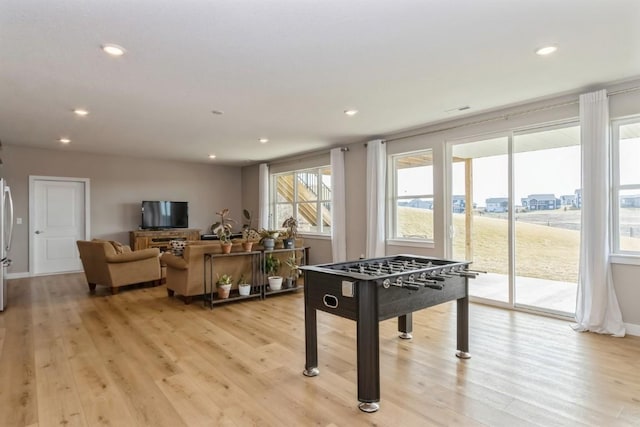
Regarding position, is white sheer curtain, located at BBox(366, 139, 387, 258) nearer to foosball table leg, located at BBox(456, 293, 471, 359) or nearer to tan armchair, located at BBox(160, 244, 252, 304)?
tan armchair, located at BBox(160, 244, 252, 304)

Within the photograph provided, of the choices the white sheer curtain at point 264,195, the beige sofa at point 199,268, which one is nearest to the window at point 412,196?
the beige sofa at point 199,268

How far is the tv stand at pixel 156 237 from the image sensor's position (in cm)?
762

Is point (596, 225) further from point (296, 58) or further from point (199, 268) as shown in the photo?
point (199, 268)

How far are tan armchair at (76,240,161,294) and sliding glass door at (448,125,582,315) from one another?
15.3ft

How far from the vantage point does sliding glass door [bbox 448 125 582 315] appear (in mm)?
4227

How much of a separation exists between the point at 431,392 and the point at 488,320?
78.4 inches

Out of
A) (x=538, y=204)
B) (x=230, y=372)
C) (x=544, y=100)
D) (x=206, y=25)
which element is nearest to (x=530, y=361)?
(x=538, y=204)

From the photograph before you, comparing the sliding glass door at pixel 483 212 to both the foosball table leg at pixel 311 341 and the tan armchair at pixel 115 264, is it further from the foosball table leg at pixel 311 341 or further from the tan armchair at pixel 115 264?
the tan armchair at pixel 115 264

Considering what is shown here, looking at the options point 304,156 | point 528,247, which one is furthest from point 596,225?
point 304,156

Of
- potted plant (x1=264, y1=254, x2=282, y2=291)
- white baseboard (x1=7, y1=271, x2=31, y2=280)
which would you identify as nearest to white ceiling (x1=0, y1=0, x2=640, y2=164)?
potted plant (x1=264, y1=254, x2=282, y2=291)

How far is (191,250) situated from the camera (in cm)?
477

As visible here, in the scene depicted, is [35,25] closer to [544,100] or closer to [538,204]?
[544,100]

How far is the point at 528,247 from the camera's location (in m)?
4.48

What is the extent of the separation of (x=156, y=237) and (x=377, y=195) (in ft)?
16.2
